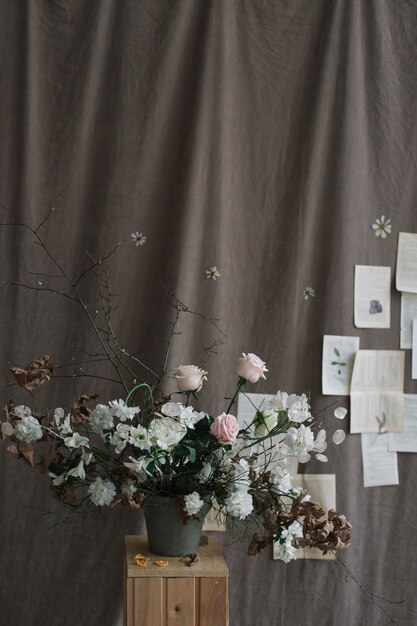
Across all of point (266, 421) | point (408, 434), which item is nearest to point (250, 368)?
point (266, 421)

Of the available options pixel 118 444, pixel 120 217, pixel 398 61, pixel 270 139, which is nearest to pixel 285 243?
pixel 270 139

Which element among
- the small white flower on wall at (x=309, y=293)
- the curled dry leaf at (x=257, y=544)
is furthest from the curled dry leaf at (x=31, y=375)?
the small white flower on wall at (x=309, y=293)

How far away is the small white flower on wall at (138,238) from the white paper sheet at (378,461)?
3.29 feet

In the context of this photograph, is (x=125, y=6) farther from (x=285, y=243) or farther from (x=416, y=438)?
(x=416, y=438)

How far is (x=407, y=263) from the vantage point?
276 cm

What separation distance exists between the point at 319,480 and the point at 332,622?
18.9 inches

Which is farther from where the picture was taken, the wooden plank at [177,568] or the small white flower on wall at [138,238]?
the small white flower on wall at [138,238]

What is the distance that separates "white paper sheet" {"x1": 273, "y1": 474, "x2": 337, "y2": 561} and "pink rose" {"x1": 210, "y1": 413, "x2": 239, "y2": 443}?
35.8 inches

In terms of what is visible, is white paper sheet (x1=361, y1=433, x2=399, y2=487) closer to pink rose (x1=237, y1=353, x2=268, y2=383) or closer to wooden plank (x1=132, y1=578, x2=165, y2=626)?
pink rose (x1=237, y1=353, x2=268, y2=383)

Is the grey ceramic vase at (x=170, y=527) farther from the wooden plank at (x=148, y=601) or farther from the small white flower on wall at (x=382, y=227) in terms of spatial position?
the small white flower on wall at (x=382, y=227)

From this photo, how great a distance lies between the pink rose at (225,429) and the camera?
5.95 feet

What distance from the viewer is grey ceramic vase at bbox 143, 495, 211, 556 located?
75.6 inches

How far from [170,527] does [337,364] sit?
980 millimetres

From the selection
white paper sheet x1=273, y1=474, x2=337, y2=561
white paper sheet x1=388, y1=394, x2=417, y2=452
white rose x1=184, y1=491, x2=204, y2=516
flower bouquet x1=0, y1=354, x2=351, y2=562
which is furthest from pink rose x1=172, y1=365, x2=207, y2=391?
white paper sheet x1=388, y1=394, x2=417, y2=452
